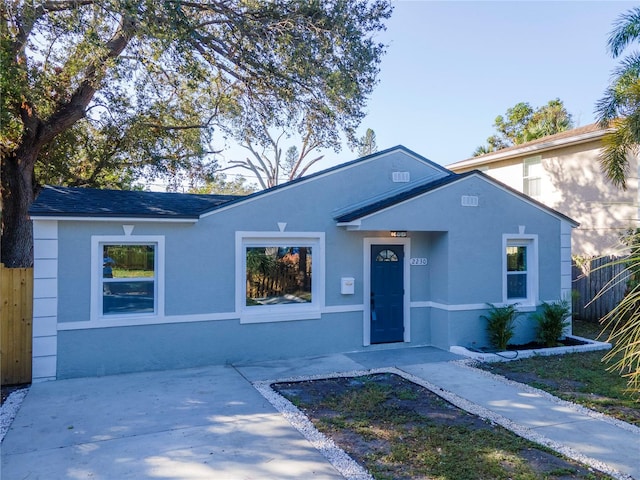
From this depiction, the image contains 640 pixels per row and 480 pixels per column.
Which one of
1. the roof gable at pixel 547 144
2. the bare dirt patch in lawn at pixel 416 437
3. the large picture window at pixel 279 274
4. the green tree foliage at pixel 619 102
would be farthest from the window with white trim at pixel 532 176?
the bare dirt patch in lawn at pixel 416 437

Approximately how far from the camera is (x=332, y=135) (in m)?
14.0

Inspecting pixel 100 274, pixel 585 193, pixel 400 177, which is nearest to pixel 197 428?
pixel 100 274

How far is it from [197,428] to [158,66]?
30.1 ft

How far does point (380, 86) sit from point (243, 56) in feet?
13.3

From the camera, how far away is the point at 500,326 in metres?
9.58

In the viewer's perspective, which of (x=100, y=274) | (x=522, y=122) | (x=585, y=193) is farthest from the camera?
(x=522, y=122)

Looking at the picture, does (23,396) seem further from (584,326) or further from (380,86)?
(584,326)

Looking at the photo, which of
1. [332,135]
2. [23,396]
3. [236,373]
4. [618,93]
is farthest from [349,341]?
[618,93]

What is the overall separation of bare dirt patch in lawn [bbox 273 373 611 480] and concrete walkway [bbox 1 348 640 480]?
409 mm

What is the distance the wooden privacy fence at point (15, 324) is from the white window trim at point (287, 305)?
3.51 meters

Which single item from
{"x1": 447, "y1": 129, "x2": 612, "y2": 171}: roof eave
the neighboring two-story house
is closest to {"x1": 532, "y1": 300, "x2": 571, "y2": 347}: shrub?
the neighboring two-story house

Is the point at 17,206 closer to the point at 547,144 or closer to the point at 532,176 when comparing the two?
the point at 547,144

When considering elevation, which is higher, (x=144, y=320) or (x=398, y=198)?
(x=398, y=198)

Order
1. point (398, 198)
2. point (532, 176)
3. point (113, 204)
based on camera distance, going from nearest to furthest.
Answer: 1. point (113, 204)
2. point (398, 198)
3. point (532, 176)
